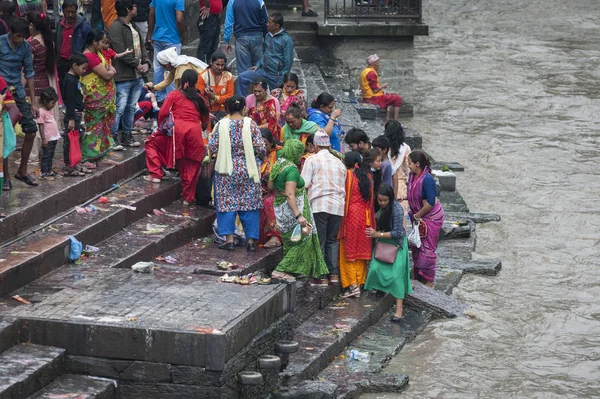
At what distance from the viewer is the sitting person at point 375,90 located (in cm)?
1778

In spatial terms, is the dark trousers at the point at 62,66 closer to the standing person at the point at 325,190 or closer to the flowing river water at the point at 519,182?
the standing person at the point at 325,190

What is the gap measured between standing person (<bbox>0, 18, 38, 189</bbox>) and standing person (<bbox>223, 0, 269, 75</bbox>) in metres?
3.99

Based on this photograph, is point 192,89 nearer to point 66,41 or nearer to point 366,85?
point 66,41

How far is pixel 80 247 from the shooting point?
959 centimetres

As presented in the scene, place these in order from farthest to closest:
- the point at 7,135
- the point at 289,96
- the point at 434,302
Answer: the point at 289,96 < the point at 434,302 < the point at 7,135

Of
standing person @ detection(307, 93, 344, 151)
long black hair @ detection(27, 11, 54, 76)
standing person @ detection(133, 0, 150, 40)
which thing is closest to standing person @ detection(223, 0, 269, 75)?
standing person @ detection(133, 0, 150, 40)

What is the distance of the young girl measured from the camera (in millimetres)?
10320

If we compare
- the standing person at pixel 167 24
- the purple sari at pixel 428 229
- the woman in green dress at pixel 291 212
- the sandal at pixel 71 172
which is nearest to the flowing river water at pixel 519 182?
the purple sari at pixel 428 229

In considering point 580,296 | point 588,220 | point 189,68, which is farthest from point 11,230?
point 588,220

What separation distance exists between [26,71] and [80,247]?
6.22 feet

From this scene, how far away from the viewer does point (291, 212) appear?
1008 cm

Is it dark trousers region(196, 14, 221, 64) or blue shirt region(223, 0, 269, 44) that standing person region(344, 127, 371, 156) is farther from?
dark trousers region(196, 14, 221, 64)

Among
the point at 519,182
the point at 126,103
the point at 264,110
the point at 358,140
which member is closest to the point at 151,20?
the point at 126,103

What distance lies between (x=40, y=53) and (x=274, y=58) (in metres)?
3.24
